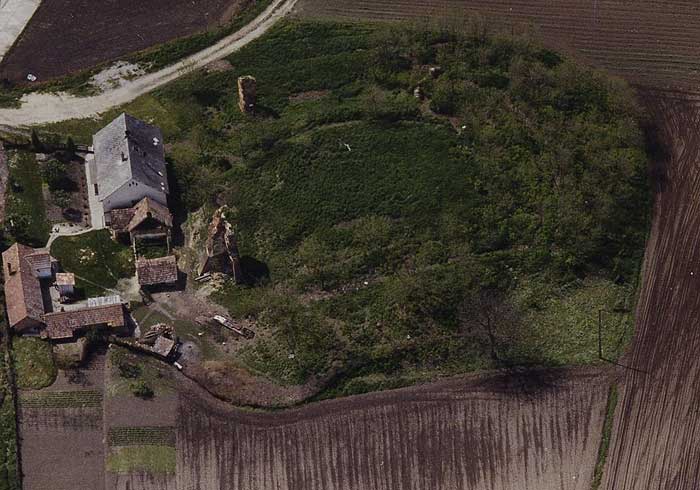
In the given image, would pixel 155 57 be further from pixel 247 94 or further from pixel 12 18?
pixel 12 18

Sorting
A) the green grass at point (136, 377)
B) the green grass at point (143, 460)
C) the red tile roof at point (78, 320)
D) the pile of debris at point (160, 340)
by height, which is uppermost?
the red tile roof at point (78, 320)

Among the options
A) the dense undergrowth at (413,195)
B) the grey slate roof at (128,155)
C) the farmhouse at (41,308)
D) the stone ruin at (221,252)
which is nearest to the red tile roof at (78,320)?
the farmhouse at (41,308)

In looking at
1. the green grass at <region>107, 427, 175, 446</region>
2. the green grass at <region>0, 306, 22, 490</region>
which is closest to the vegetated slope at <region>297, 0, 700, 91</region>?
the green grass at <region>0, 306, 22, 490</region>

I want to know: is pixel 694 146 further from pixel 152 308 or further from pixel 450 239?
pixel 152 308

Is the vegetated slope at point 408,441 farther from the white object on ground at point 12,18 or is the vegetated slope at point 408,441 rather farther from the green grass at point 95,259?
the white object on ground at point 12,18

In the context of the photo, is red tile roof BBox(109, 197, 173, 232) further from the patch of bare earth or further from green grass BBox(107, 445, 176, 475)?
green grass BBox(107, 445, 176, 475)

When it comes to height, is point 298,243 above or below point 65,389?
above

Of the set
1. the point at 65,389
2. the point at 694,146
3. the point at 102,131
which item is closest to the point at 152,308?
the point at 65,389
